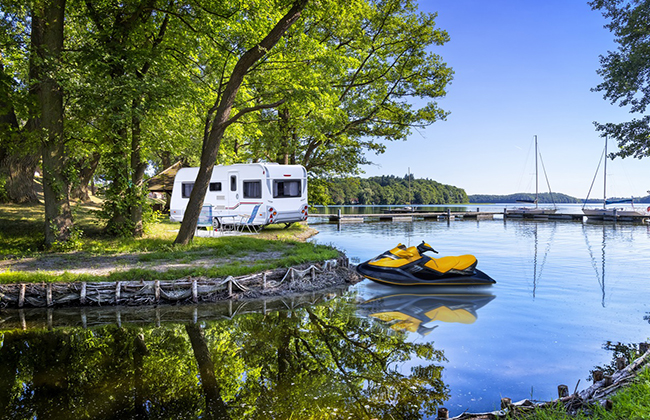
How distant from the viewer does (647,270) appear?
1298 cm

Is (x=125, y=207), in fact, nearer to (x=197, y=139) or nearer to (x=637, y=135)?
(x=197, y=139)

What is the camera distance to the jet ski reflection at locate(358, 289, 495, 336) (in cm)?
750

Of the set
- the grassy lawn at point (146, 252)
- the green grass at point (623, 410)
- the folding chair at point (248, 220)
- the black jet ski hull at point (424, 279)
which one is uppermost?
the folding chair at point (248, 220)

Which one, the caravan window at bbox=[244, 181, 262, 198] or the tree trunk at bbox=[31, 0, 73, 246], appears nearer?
the tree trunk at bbox=[31, 0, 73, 246]

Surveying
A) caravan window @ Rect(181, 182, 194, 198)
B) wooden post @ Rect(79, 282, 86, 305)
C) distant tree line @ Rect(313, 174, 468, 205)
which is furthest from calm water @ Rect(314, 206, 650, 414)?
distant tree line @ Rect(313, 174, 468, 205)

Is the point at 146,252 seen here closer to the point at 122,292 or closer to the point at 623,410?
the point at 122,292

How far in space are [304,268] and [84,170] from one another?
2177 cm

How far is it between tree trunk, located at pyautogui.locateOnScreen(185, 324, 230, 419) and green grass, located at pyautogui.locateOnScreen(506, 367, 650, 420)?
9.74 feet

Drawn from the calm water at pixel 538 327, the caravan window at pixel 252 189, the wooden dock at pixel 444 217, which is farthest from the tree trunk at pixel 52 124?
the wooden dock at pixel 444 217

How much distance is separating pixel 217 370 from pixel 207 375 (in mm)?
169

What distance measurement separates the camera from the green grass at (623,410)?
309cm

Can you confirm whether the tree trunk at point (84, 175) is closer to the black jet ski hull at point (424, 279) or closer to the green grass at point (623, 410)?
the black jet ski hull at point (424, 279)

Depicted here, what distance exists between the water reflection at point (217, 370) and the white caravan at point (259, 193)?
1033 cm

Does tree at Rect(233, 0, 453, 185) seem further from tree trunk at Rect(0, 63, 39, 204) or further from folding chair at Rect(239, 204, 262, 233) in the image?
tree trunk at Rect(0, 63, 39, 204)
